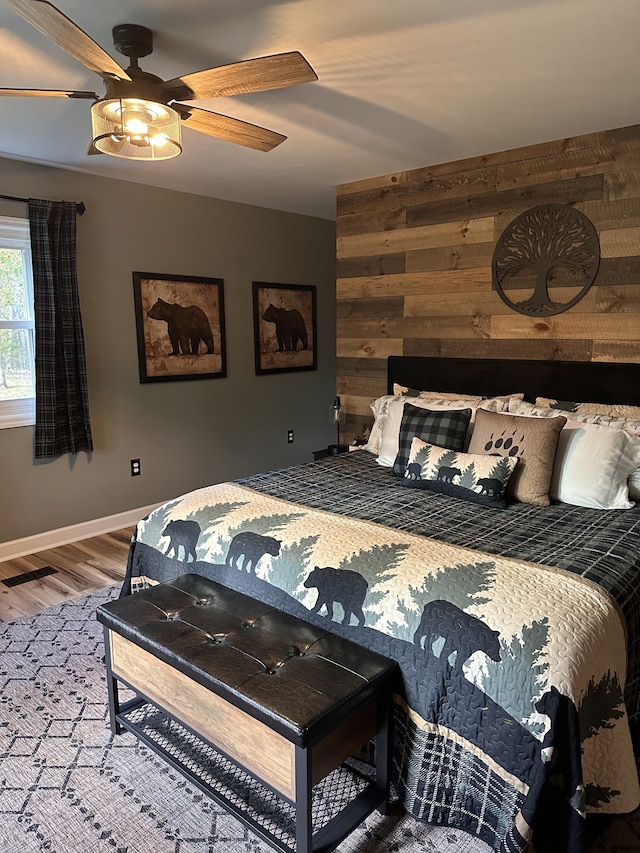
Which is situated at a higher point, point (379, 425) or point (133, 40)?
point (133, 40)

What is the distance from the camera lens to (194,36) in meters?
2.03

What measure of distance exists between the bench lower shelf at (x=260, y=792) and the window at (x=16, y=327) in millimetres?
2289

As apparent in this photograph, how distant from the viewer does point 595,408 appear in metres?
2.93

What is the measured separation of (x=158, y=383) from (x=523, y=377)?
2.62 metres

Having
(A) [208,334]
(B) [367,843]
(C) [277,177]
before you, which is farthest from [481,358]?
(B) [367,843]

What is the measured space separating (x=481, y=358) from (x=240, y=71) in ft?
7.51

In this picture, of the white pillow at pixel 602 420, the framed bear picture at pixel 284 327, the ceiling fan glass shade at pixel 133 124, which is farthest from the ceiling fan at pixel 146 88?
the framed bear picture at pixel 284 327

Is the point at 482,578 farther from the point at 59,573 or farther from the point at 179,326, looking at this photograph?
the point at 179,326

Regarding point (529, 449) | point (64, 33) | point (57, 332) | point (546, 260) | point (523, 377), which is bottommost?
point (529, 449)

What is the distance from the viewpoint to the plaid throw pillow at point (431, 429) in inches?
111

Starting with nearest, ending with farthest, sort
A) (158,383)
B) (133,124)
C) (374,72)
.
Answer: (133,124)
(374,72)
(158,383)

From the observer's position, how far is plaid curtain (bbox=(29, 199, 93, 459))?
3629 millimetres

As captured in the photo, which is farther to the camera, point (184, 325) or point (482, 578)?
point (184, 325)

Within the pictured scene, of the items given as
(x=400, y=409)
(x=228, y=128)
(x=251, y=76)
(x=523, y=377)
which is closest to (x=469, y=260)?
(x=523, y=377)
